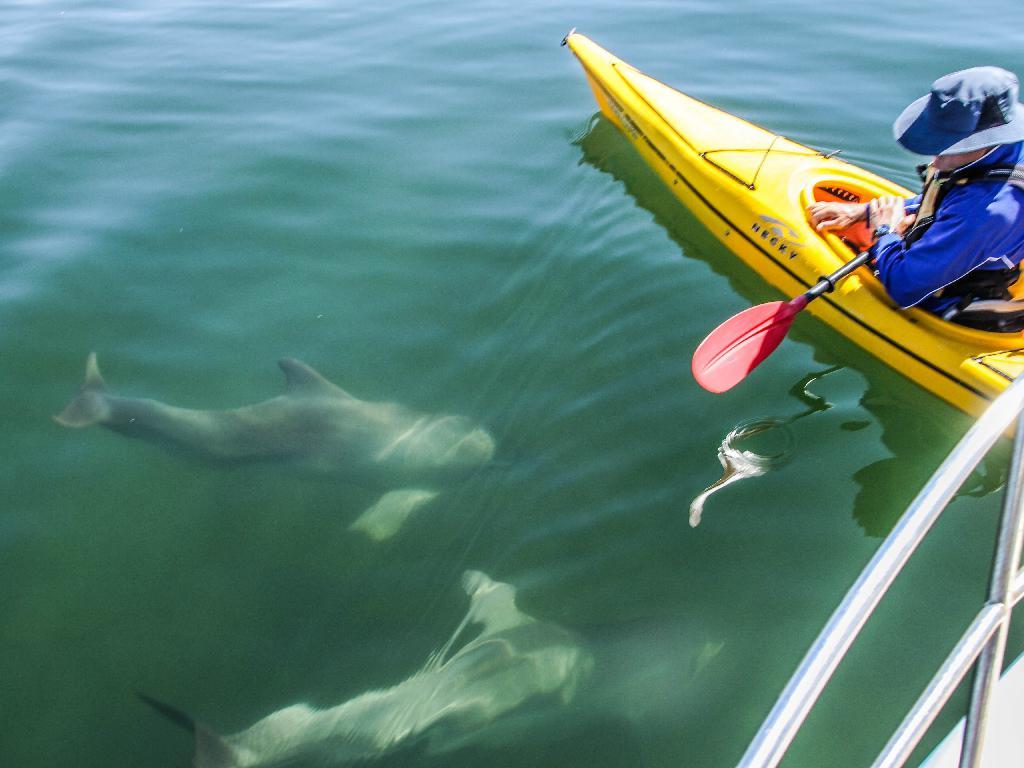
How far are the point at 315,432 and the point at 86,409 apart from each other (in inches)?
53.8

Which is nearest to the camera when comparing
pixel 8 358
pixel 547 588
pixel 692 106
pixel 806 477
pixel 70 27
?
pixel 547 588

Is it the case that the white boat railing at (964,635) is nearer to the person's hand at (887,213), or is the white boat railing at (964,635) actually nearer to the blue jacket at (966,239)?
the blue jacket at (966,239)

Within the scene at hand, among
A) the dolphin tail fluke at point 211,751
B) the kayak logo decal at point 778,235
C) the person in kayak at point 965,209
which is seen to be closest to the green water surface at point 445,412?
the dolphin tail fluke at point 211,751

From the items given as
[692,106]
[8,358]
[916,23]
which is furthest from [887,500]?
[916,23]

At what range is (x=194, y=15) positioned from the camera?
449 inches

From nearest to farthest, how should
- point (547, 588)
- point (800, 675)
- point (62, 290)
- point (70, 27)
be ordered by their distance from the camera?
point (800, 675)
point (547, 588)
point (62, 290)
point (70, 27)

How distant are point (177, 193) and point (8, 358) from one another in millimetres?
2234

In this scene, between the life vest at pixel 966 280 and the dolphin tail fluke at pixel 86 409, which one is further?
the dolphin tail fluke at pixel 86 409

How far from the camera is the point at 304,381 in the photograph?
532cm

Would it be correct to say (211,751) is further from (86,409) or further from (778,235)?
(778,235)

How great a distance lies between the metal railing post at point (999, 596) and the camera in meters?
1.67

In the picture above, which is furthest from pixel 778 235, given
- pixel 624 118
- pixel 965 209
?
pixel 624 118

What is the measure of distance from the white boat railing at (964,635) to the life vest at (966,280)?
304cm

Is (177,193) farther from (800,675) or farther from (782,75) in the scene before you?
(800,675)
